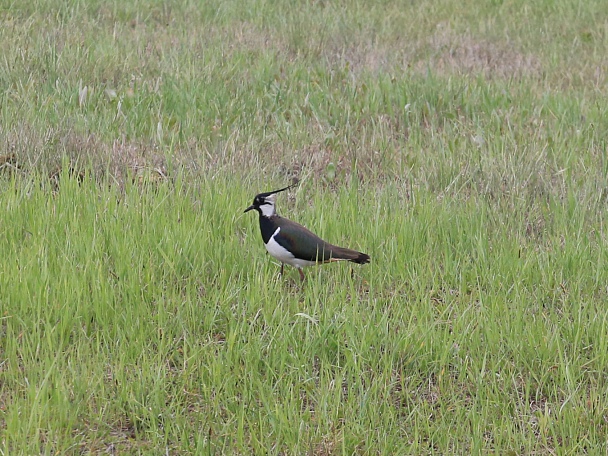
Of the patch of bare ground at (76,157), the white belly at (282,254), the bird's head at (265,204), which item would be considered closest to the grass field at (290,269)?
the patch of bare ground at (76,157)

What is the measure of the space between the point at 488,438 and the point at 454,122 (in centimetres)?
377

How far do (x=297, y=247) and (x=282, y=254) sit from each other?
8 cm

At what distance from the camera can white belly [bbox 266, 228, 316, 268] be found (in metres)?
3.93

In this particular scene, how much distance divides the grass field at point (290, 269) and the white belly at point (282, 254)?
0.40 ft

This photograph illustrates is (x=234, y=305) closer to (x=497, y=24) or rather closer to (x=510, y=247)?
(x=510, y=247)

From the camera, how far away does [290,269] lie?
14.0 feet

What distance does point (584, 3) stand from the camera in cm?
1046

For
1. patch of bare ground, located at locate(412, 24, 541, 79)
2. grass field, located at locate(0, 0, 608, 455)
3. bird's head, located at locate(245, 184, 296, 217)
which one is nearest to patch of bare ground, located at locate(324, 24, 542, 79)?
patch of bare ground, located at locate(412, 24, 541, 79)

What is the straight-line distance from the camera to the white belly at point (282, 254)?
3.93m

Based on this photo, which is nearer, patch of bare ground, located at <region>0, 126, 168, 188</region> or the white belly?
the white belly

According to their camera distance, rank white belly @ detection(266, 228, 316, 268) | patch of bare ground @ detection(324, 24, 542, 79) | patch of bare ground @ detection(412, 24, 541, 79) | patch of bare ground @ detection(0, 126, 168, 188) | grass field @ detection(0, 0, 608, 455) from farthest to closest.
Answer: patch of bare ground @ detection(412, 24, 541, 79) → patch of bare ground @ detection(324, 24, 542, 79) → patch of bare ground @ detection(0, 126, 168, 188) → white belly @ detection(266, 228, 316, 268) → grass field @ detection(0, 0, 608, 455)

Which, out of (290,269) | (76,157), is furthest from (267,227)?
(76,157)

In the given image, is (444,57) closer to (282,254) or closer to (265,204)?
(265,204)

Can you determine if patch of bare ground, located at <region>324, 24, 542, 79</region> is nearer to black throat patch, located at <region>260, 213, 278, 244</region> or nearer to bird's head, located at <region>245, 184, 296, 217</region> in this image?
bird's head, located at <region>245, 184, 296, 217</region>
